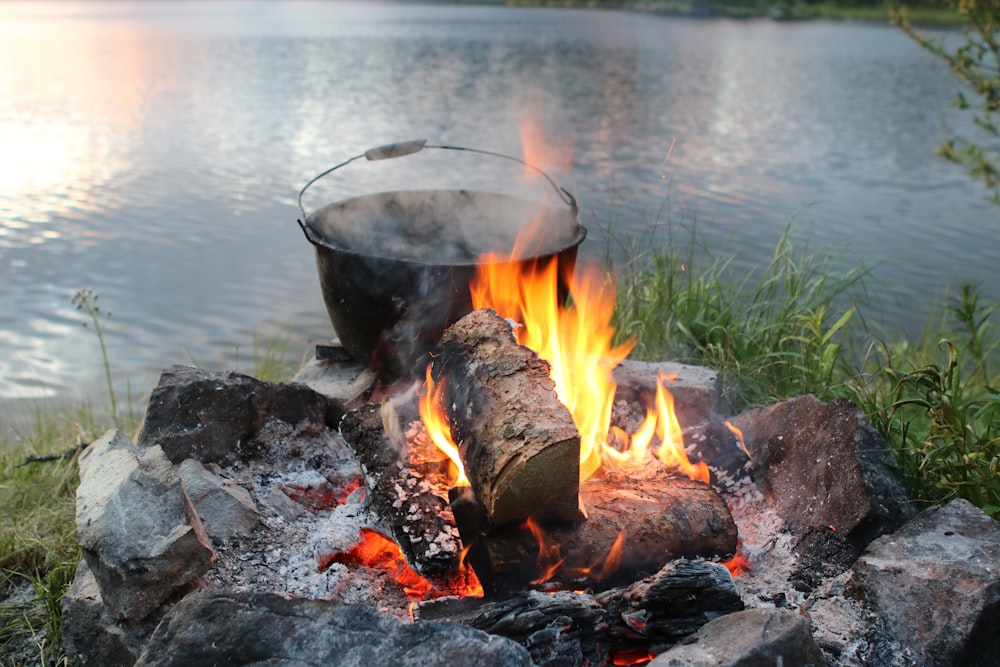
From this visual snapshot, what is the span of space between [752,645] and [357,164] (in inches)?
358

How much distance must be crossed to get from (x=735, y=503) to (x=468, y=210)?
182 centimetres

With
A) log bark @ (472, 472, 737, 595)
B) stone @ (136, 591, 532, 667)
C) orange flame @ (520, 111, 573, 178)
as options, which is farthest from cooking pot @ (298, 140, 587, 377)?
Answer: orange flame @ (520, 111, 573, 178)

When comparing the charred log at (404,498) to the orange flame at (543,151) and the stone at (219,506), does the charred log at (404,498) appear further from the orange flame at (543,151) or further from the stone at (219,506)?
the orange flame at (543,151)

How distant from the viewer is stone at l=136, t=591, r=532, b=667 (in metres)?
1.59

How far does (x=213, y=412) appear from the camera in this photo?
109 inches

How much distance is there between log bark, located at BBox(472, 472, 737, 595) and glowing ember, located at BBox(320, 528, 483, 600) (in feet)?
0.29

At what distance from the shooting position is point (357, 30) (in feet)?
85.8

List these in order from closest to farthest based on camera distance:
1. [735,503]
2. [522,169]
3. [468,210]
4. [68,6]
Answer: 1. [735,503]
2. [468,210]
3. [522,169]
4. [68,6]

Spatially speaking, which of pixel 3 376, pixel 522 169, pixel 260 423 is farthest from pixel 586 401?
pixel 522 169

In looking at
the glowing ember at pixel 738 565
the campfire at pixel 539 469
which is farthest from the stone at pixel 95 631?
the glowing ember at pixel 738 565

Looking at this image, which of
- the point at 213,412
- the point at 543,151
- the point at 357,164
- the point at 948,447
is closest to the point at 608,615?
the point at 948,447

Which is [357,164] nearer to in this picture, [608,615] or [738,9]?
[608,615]

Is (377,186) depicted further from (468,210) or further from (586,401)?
(586,401)

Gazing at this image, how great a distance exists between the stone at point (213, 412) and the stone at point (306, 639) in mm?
1109
